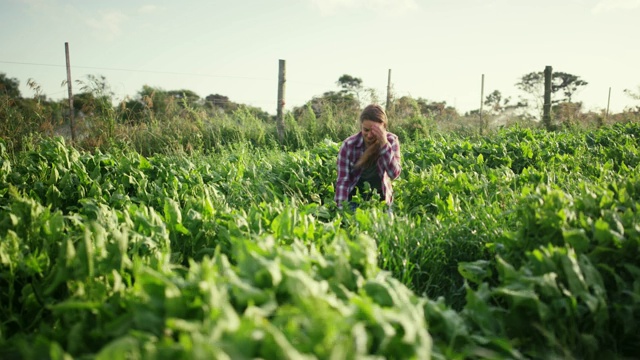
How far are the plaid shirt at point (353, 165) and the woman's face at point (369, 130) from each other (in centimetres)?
14

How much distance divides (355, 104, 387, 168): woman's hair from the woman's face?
32mm

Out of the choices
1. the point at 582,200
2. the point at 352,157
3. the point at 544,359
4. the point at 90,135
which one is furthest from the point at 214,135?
the point at 544,359

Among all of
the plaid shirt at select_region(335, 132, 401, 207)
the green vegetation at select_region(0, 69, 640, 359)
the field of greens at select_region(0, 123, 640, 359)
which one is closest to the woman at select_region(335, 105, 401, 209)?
the plaid shirt at select_region(335, 132, 401, 207)

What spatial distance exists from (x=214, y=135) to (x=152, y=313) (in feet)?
28.1

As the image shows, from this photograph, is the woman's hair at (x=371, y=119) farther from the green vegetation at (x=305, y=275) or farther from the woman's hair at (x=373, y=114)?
the green vegetation at (x=305, y=275)

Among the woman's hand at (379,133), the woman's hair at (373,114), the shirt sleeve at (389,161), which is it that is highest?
the woman's hair at (373,114)

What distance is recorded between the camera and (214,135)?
9648 millimetres

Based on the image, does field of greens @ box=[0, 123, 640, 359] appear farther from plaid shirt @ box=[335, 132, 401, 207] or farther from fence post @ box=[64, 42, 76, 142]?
fence post @ box=[64, 42, 76, 142]

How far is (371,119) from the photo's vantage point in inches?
171

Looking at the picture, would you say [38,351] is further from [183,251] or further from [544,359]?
[544,359]

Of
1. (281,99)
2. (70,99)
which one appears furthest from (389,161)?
(70,99)

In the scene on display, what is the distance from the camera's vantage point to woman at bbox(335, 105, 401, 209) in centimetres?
438

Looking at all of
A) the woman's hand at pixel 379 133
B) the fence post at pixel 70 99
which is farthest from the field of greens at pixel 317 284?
the fence post at pixel 70 99

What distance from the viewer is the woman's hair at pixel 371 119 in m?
4.36
